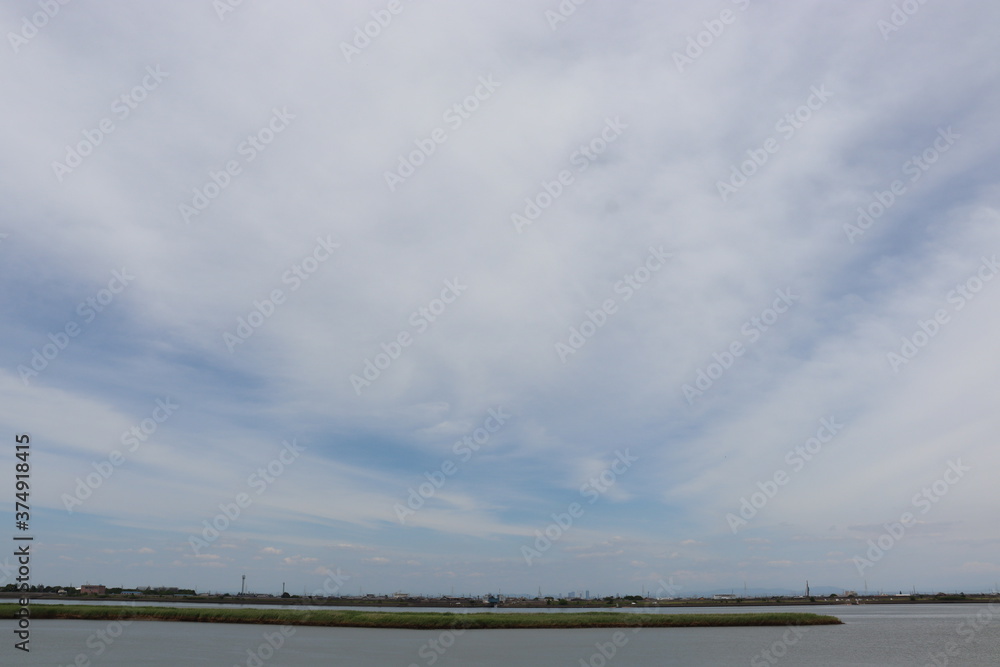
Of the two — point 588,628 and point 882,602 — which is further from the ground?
point 588,628


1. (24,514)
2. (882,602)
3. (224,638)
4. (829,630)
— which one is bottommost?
(882,602)

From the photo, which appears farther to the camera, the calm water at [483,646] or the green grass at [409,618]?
the green grass at [409,618]

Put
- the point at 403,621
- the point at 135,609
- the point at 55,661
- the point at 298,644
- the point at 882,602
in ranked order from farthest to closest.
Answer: the point at 882,602 < the point at 135,609 < the point at 403,621 < the point at 298,644 < the point at 55,661

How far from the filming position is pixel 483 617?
263 feet

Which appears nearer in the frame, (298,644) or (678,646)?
(298,644)

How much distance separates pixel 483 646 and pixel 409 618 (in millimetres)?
20956

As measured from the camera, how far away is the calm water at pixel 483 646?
4491 cm

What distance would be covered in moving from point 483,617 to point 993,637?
51462 millimetres

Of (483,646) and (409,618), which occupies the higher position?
(409,618)

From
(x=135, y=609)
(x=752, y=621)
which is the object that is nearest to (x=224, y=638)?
(x=135, y=609)

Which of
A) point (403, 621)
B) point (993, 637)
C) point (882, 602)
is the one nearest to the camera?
point (993, 637)

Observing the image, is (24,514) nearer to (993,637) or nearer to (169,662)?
(169,662)

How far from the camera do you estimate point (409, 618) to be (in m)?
73.9

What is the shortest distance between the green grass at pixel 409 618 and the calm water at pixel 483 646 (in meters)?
4.03
